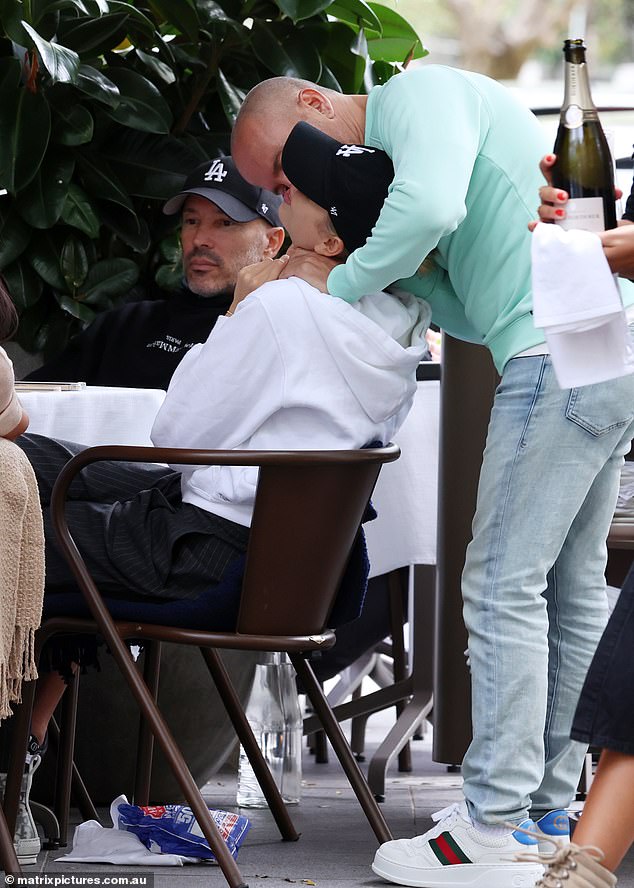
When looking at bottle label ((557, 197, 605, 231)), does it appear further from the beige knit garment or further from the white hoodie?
the beige knit garment

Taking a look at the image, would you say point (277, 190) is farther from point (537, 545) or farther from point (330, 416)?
point (537, 545)

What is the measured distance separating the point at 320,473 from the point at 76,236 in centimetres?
212

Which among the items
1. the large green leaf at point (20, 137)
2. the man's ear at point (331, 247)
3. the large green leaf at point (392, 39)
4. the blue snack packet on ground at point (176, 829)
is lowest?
the blue snack packet on ground at point (176, 829)

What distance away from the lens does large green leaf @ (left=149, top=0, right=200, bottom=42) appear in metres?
3.96

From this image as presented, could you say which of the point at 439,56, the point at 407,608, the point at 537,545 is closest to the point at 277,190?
the point at 537,545

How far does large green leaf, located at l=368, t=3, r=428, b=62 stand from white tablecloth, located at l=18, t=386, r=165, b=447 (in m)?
2.13

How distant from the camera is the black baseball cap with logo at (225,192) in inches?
151

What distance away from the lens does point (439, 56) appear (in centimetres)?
2384

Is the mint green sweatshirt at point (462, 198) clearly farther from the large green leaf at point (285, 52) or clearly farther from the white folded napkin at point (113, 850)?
the large green leaf at point (285, 52)

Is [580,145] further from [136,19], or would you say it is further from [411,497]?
[136,19]

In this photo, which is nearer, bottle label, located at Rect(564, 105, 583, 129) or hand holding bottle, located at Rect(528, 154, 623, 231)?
hand holding bottle, located at Rect(528, 154, 623, 231)

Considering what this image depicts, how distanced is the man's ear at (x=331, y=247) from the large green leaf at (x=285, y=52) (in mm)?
1838

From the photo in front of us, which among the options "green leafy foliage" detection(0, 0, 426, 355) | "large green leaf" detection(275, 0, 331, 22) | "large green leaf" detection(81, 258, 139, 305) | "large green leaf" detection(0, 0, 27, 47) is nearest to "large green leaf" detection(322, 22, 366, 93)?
"green leafy foliage" detection(0, 0, 426, 355)

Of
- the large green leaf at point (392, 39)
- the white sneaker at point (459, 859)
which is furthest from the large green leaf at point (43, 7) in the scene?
the white sneaker at point (459, 859)
